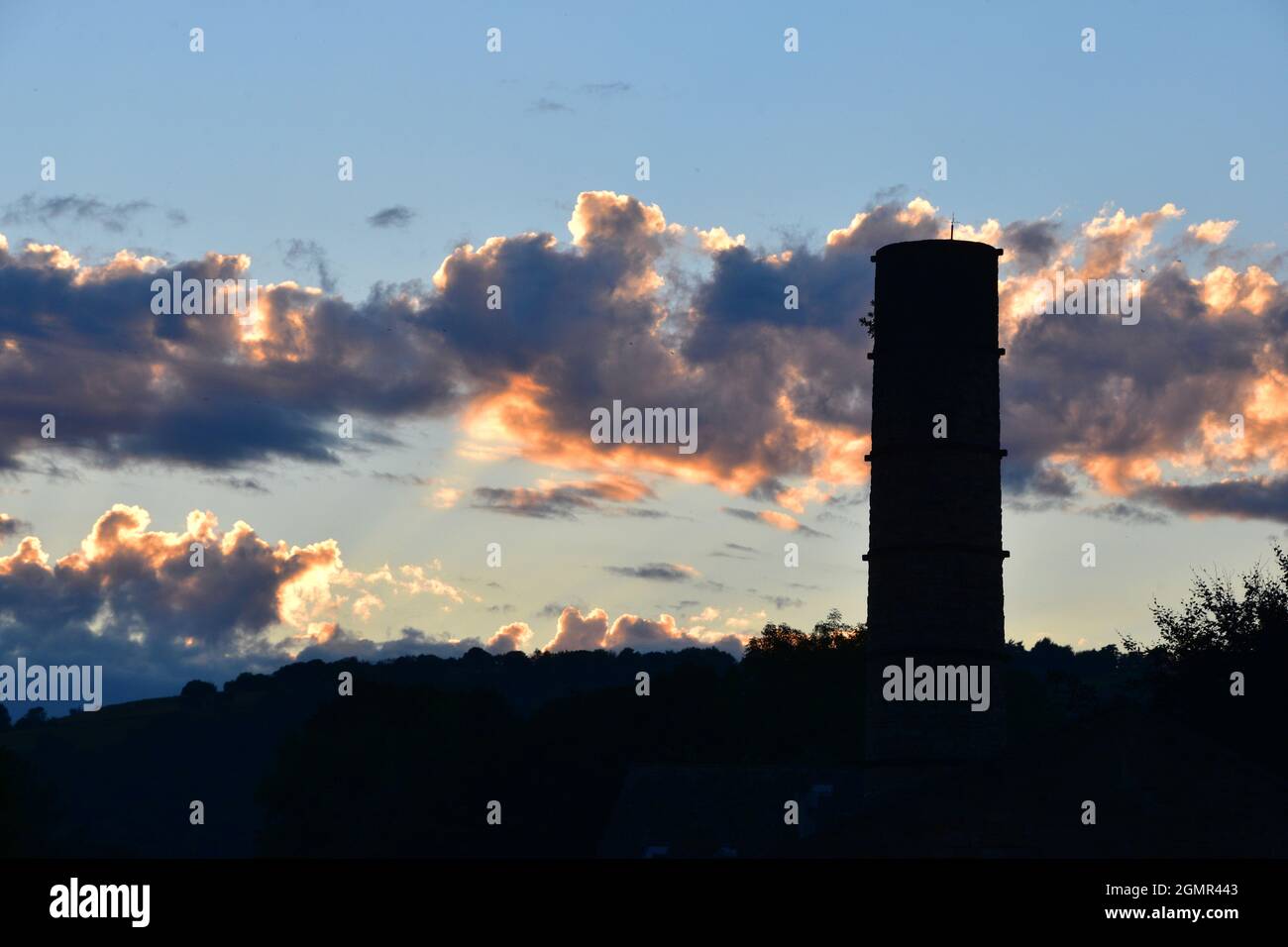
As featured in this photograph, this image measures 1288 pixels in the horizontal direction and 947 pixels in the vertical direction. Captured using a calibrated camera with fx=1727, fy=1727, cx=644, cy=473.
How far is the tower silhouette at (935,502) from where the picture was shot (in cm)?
4712

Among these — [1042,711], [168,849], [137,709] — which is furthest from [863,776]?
[137,709]

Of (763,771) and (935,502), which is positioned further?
(763,771)

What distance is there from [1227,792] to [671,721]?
4321 centimetres

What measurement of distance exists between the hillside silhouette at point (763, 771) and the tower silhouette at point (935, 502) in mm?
1891

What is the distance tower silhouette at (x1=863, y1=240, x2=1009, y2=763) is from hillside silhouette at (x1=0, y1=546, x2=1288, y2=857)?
6.20ft

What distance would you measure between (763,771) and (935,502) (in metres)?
11.6

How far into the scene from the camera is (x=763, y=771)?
53.9 metres

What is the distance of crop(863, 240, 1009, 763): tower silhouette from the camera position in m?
47.1

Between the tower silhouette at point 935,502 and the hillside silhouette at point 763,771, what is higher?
the tower silhouette at point 935,502

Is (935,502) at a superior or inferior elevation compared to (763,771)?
superior

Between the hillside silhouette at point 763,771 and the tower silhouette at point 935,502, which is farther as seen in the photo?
the tower silhouette at point 935,502

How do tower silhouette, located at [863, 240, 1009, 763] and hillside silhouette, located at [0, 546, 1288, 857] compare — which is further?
tower silhouette, located at [863, 240, 1009, 763]
